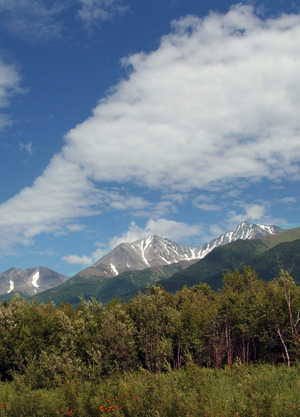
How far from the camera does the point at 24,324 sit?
6519 centimetres

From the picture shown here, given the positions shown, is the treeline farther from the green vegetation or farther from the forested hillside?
the green vegetation

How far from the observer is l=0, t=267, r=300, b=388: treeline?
49906mm

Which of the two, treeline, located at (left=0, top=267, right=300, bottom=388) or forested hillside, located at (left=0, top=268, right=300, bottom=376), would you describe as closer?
treeline, located at (left=0, top=267, right=300, bottom=388)

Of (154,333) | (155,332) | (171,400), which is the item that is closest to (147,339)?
(154,333)

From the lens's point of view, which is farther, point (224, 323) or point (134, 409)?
point (224, 323)

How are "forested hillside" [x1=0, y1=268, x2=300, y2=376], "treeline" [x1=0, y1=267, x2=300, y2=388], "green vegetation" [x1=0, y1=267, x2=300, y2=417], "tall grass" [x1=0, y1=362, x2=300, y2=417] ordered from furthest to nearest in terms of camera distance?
"forested hillside" [x1=0, y1=268, x2=300, y2=376] < "treeline" [x1=0, y1=267, x2=300, y2=388] < "green vegetation" [x1=0, y1=267, x2=300, y2=417] < "tall grass" [x1=0, y1=362, x2=300, y2=417]


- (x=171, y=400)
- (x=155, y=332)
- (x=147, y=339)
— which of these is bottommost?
(x=147, y=339)

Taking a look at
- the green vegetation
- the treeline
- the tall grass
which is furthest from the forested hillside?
the tall grass

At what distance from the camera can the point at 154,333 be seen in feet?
185

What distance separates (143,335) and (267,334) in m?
22.7

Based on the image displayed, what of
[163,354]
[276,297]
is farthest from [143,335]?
[276,297]

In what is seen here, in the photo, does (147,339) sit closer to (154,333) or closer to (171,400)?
(154,333)

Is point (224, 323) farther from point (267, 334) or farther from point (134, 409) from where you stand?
point (134, 409)

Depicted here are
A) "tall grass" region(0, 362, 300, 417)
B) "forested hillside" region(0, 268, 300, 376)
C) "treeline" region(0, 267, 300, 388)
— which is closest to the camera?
"tall grass" region(0, 362, 300, 417)
